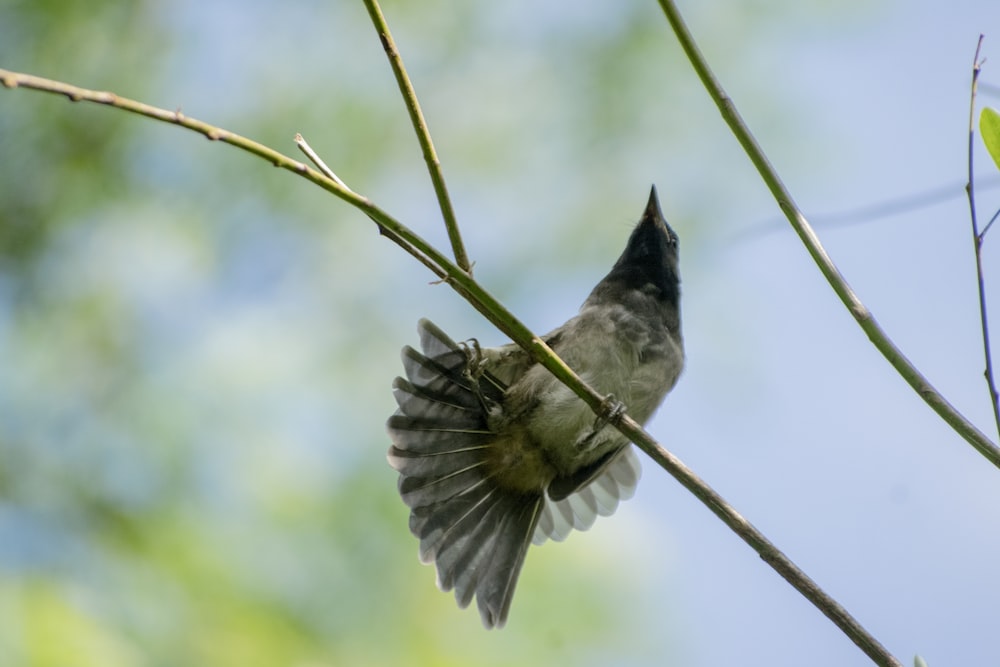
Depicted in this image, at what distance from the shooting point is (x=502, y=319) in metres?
2.50

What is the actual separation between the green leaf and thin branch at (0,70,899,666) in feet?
2.93

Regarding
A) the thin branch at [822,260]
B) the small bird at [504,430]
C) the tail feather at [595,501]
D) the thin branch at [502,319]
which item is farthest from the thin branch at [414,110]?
the tail feather at [595,501]

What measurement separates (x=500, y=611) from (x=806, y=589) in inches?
112

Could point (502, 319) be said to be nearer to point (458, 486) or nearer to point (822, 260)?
point (822, 260)

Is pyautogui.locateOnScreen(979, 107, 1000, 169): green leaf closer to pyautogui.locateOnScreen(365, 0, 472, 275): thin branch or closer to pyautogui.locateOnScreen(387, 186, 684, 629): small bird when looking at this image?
pyautogui.locateOnScreen(365, 0, 472, 275): thin branch

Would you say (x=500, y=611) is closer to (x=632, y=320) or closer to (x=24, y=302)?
(x=632, y=320)

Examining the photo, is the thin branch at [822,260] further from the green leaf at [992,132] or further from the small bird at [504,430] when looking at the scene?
the small bird at [504,430]

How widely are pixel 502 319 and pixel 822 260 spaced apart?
706 mm

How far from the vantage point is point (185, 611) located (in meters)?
5.52

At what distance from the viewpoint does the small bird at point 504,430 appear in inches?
181

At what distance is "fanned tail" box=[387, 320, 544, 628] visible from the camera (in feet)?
15.2

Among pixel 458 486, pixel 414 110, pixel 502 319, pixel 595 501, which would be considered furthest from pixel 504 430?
pixel 414 110

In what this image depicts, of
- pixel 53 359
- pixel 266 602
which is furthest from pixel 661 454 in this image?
pixel 53 359

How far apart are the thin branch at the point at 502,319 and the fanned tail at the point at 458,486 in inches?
75.1
